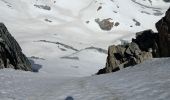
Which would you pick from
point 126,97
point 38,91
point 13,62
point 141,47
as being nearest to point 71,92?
point 38,91

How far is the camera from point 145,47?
3056 inches

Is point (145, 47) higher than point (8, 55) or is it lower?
lower

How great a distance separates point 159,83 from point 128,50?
2210 inches

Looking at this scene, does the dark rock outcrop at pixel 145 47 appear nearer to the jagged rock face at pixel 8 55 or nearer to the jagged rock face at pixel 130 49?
the jagged rock face at pixel 130 49

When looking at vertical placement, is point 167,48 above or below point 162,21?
below

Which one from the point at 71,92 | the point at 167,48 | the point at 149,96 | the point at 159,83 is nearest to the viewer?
the point at 149,96

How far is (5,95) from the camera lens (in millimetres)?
23641

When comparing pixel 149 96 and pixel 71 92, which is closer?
pixel 149 96

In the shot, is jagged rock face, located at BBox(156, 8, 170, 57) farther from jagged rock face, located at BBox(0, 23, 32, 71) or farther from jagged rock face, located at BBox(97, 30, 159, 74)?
jagged rock face, located at BBox(0, 23, 32, 71)

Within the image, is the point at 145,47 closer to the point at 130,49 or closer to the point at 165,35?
the point at 130,49

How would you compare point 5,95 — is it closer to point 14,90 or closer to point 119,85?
point 14,90

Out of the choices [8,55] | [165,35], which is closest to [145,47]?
[165,35]

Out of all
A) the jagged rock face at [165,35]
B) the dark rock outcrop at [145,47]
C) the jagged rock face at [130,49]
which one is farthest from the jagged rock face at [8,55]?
the jagged rock face at [165,35]

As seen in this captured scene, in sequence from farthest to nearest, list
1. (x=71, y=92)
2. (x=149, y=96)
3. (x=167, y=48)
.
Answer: (x=167, y=48), (x=71, y=92), (x=149, y=96)
